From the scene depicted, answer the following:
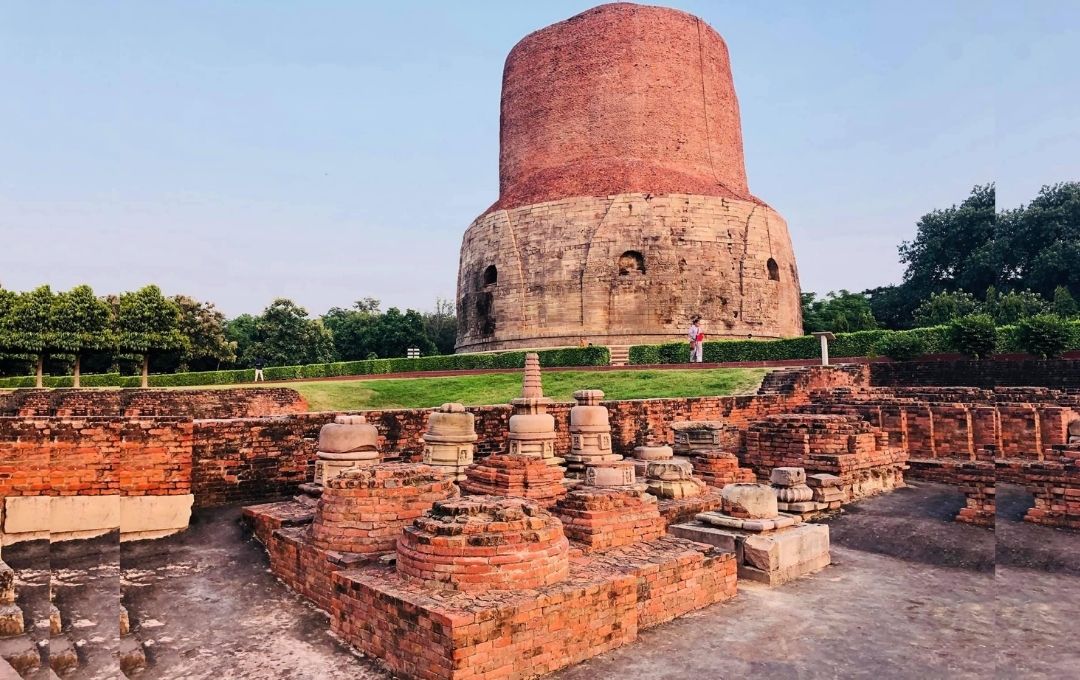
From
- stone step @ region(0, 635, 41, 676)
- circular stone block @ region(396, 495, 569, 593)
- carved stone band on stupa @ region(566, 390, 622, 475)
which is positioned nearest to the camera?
stone step @ region(0, 635, 41, 676)

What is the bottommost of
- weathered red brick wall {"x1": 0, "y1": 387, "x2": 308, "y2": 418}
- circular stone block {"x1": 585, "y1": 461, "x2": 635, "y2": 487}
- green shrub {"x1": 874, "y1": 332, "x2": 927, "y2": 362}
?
circular stone block {"x1": 585, "y1": 461, "x2": 635, "y2": 487}

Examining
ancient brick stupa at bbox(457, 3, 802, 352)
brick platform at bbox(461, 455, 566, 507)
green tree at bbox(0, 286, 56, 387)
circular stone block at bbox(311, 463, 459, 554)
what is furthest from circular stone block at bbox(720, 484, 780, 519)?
green tree at bbox(0, 286, 56, 387)

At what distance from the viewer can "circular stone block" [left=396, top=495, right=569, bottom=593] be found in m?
3.66

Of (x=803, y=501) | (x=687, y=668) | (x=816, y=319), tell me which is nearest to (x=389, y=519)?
(x=687, y=668)

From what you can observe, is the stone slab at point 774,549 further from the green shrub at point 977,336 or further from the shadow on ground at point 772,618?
the green shrub at point 977,336

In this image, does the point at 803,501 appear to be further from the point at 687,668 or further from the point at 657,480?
the point at 687,668

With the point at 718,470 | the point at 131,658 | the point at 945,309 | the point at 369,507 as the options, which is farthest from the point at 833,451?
the point at 945,309

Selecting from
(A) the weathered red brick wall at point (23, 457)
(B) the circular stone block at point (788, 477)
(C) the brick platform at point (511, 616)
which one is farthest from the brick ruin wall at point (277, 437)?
(B) the circular stone block at point (788, 477)

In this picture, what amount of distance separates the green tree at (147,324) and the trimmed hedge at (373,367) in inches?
79.4

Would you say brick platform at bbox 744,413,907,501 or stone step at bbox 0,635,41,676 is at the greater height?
brick platform at bbox 744,413,907,501

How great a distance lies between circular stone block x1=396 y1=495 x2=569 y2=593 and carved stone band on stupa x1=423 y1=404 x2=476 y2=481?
9.09 ft

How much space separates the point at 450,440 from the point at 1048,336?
11.7m

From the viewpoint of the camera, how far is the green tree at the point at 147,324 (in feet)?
75.7

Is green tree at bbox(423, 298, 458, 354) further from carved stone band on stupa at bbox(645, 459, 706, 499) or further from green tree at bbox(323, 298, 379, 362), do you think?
carved stone band on stupa at bbox(645, 459, 706, 499)
